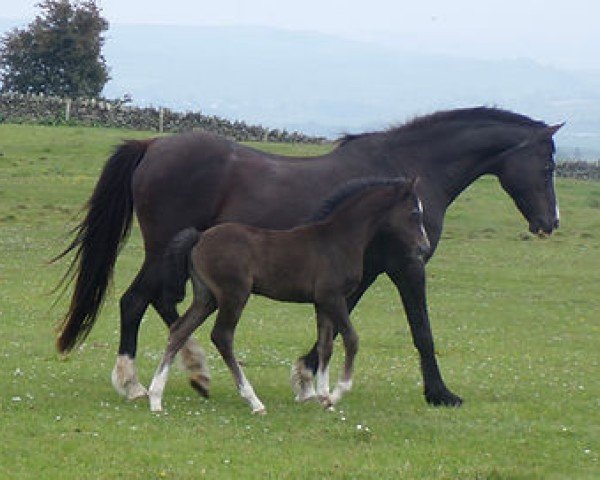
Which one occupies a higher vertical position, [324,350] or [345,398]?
[324,350]

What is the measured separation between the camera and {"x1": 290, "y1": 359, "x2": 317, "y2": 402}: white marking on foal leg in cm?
1227

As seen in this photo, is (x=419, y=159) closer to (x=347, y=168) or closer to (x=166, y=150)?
(x=347, y=168)

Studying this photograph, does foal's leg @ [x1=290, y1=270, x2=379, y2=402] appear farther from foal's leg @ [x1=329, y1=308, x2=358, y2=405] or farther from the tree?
the tree

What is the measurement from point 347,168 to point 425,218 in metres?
0.90

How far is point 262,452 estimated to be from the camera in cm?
974

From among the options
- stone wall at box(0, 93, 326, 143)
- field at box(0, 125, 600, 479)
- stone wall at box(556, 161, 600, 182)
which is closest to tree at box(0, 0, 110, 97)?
stone wall at box(0, 93, 326, 143)

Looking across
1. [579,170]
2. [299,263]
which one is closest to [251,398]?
[299,263]

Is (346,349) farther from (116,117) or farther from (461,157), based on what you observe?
(116,117)

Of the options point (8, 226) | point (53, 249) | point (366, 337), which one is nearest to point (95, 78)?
point (8, 226)

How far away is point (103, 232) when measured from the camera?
13023 mm

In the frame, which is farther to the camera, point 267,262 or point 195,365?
point 195,365

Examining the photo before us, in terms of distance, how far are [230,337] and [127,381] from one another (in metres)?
1.26

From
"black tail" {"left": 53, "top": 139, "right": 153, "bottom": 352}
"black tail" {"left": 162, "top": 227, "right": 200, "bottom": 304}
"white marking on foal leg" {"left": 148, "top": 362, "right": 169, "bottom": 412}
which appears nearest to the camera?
"white marking on foal leg" {"left": 148, "top": 362, "right": 169, "bottom": 412}

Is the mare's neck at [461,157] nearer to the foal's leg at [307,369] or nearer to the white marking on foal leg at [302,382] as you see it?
the foal's leg at [307,369]
